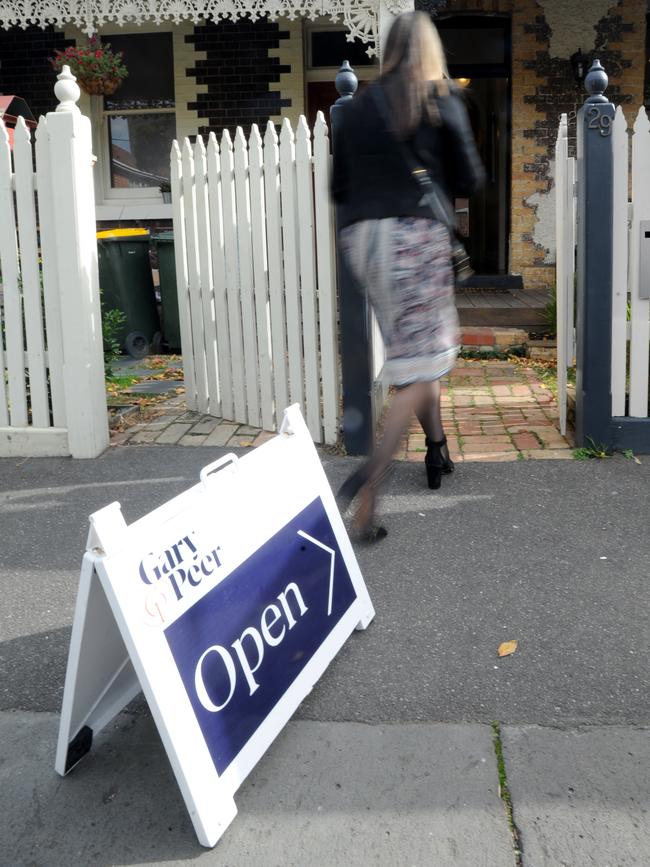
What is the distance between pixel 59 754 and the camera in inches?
95.3

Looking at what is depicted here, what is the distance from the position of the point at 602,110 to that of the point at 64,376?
9.90ft

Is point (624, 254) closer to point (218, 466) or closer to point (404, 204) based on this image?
point (404, 204)

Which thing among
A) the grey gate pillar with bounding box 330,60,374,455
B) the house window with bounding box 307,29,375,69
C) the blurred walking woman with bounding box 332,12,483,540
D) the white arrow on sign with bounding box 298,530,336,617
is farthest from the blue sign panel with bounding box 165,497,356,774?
the house window with bounding box 307,29,375,69

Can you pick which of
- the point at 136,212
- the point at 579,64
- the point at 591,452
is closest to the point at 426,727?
the point at 591,452

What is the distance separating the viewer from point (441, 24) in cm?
1089

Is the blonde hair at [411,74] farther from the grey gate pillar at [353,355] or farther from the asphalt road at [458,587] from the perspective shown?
the asphalt road at [458,587]

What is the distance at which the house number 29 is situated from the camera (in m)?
4.66

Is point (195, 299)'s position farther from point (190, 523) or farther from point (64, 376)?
point (190, 523)

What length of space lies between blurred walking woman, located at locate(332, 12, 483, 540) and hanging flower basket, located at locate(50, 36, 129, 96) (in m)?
7.75

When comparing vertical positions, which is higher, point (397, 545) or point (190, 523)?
point (190, 523)

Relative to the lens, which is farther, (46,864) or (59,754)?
(59,754)

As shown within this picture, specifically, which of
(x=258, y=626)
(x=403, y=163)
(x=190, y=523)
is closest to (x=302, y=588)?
(x=258, y=626)

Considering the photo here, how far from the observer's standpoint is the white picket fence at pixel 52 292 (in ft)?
16.3

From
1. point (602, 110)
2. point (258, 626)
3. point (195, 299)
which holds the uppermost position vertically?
point (602, 110)
